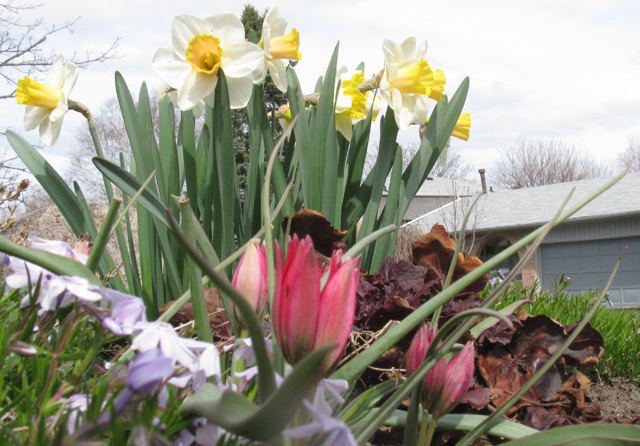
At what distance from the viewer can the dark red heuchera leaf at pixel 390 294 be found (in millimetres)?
1155

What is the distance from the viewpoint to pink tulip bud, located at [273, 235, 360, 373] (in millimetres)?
485

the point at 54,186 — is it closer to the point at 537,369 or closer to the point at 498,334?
the point at 498,334

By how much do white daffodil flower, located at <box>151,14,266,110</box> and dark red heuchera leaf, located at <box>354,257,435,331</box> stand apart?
0.63 meters

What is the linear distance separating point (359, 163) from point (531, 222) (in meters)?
16.4

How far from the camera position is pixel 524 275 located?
16.8 m

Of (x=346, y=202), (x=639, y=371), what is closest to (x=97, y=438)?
(x=346, y=202)

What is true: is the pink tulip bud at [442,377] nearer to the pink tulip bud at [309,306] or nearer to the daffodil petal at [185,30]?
the pink tulip bud at [309,306]

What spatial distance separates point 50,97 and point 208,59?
23.9 inches

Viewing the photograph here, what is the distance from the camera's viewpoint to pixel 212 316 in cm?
112

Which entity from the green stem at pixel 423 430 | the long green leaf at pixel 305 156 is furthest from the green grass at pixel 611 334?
the green stem at pixel 423 430

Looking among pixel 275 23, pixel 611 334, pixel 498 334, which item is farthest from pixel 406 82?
pixel 611 334

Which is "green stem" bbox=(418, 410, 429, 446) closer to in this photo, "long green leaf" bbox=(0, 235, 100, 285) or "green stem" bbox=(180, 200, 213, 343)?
"green stem" bbox=(180, 200, 213, 343)

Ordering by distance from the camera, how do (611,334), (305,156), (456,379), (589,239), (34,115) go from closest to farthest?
(456,379), (305,156), (34,115), (611,334), (589,239)

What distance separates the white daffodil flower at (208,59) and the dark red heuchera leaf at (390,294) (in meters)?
0.63
